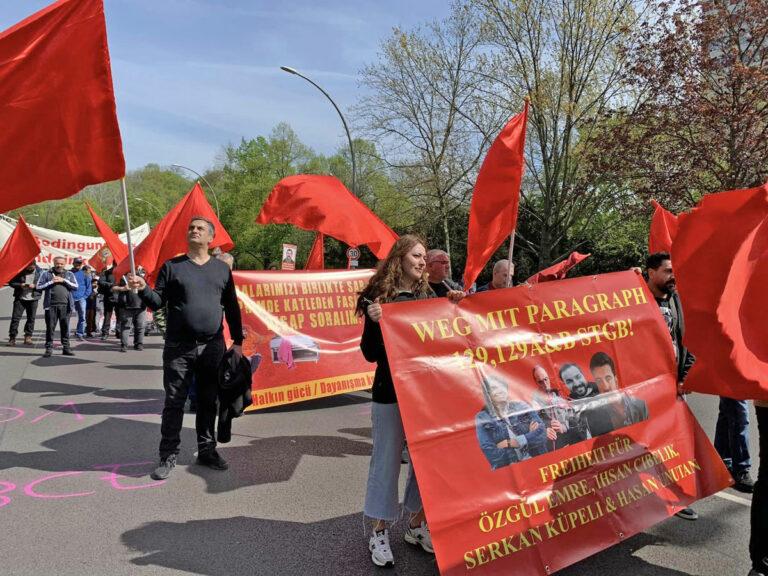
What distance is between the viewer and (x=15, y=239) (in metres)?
8.71

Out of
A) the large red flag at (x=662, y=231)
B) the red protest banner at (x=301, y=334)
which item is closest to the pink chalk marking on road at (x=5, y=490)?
the red protest banner at (x=301, y=334)

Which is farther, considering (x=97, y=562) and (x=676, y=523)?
(x=676, y=523)

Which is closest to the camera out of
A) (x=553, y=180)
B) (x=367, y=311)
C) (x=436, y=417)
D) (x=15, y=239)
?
(x=436, y=417)

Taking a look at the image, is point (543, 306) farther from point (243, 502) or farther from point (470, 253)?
point (243, 502)

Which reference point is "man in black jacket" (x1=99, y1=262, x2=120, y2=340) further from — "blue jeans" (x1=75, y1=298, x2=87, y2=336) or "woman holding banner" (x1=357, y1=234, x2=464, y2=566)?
"woman holding banner" (x1=357, y1=234, x2=464, y2=566)

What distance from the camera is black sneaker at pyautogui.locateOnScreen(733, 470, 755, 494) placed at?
4453mm

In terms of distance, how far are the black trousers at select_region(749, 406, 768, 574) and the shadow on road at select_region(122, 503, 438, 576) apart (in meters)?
Answer: 1.60

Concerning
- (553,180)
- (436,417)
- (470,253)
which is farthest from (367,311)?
(553,180)

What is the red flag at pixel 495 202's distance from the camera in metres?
3.84

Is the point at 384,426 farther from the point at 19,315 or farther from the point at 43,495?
the point at 19,315

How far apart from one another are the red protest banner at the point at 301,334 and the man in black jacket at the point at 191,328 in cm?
198

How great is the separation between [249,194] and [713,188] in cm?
3723

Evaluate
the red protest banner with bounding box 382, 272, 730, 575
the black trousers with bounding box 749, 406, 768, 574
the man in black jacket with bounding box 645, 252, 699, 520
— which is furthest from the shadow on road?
the man in black jacket with bounding box 645, 252, 699, 520

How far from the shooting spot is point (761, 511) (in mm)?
3000
